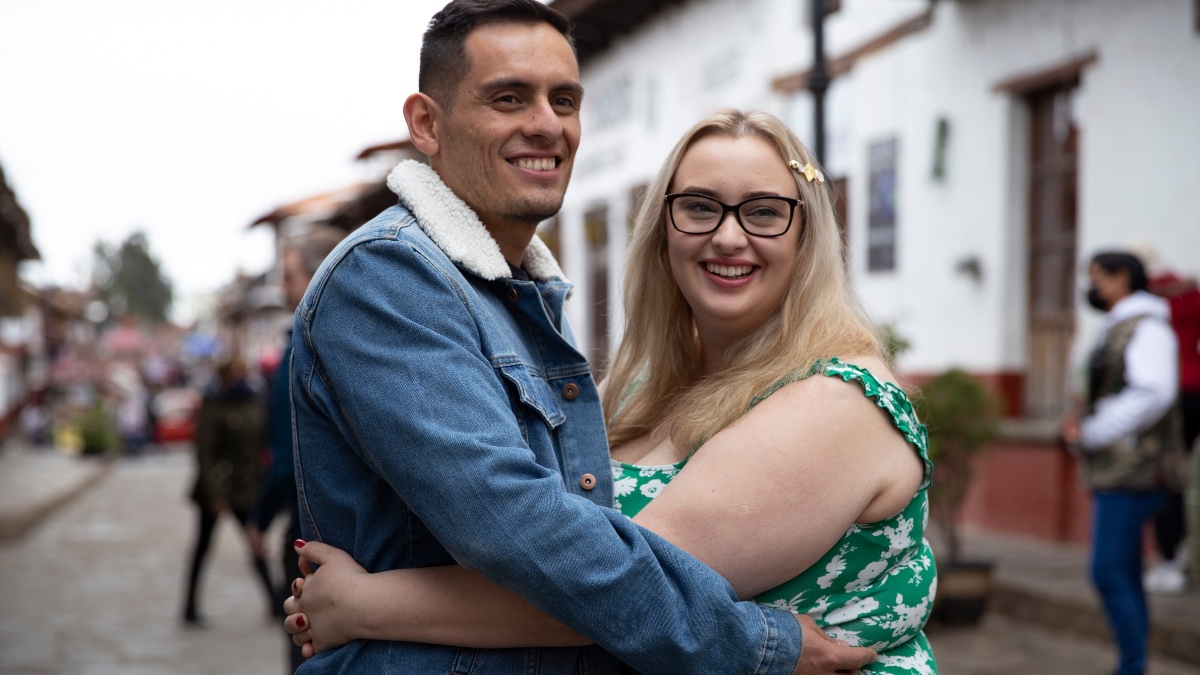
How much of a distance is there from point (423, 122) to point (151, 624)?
269 inches

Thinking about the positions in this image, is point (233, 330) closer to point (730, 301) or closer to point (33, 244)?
point (33, 244)

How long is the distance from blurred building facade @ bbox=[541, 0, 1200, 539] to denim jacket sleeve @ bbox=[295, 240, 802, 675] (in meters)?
4.34

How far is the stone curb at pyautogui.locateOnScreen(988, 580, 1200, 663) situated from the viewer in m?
5.95

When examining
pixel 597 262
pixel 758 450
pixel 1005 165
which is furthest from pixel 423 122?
pixel 597 262

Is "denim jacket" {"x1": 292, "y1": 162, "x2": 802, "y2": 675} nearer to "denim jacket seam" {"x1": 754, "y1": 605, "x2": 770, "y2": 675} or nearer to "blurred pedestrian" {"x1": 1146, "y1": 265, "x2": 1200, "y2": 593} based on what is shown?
"denim jacket seam" {"x1": 754, "y1": 605, "x2": 770, "y2": 675}

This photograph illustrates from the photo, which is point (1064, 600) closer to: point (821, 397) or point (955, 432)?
point (955, 432)

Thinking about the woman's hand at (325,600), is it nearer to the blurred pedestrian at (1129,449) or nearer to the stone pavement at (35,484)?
the blurred pedestrian at (1129,449)

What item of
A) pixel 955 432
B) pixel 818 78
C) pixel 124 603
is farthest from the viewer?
pixel 124 603

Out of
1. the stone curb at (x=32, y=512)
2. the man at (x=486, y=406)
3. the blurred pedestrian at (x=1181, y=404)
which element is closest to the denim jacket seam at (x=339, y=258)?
the man at (x=486, y=406)

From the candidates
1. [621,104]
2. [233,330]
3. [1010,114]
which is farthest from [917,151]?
[233,330]

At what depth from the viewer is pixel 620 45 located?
57.8ft

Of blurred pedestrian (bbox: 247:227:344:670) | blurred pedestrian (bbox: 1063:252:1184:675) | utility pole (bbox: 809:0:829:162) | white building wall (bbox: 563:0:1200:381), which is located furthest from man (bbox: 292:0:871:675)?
utility pole (bbox: 809:0:829:162)

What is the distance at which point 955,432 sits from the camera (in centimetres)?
692

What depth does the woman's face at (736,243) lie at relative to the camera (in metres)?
2.21
